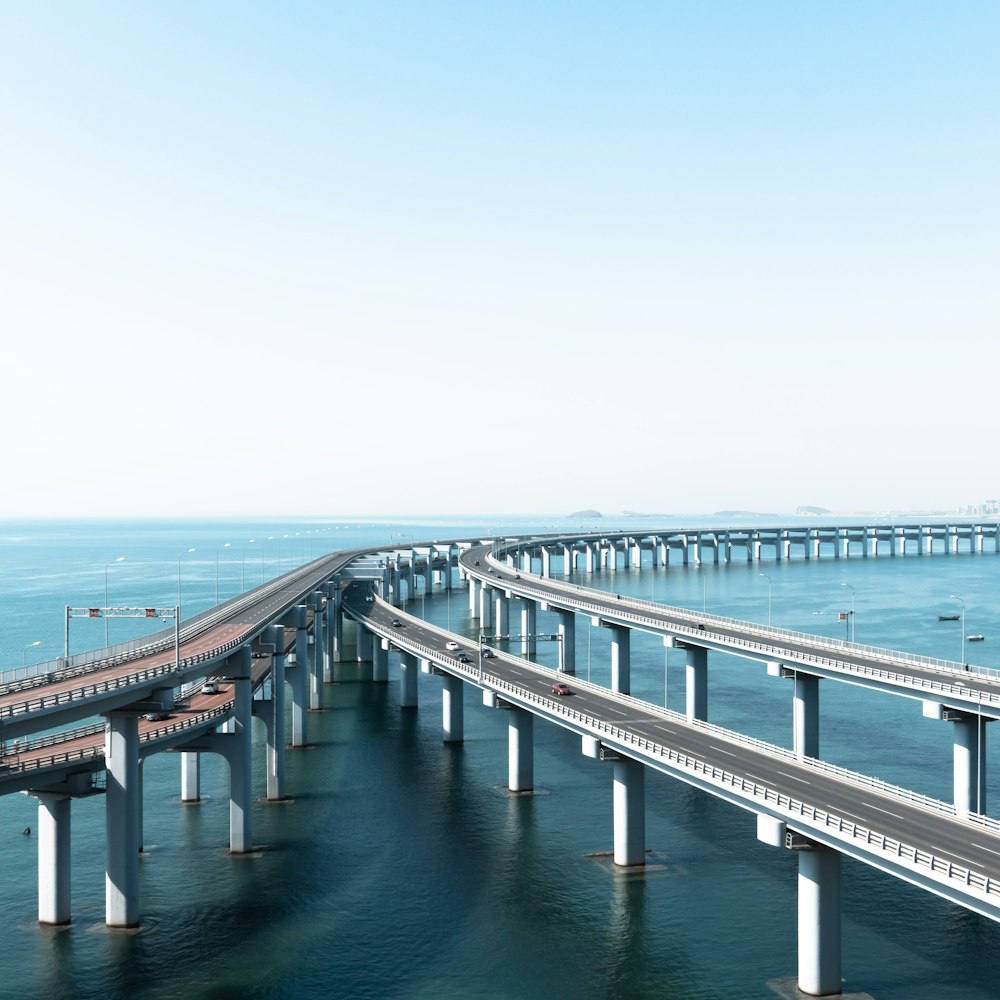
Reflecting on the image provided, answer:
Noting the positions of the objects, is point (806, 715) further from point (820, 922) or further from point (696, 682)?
point (820, 922)

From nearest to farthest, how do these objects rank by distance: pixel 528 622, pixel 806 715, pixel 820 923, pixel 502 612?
1. pixel 820 923
2. pixel 806 715
3. pixel 528 622
4. pixel 502 612

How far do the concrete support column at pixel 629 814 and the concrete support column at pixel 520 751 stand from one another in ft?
62.1

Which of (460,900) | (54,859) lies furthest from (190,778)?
(460,900)

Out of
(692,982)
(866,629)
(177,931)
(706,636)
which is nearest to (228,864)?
(177,931)

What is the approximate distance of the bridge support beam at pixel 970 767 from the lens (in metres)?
74.2

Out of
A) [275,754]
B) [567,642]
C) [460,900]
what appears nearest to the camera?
[460,900]

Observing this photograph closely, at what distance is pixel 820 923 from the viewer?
166 ft

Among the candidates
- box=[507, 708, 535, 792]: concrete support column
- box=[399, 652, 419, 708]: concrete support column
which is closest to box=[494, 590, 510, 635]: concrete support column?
box=[399, 652, 419, 708]: concrete support column

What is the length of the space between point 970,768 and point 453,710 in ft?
168

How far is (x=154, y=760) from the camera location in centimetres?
10456

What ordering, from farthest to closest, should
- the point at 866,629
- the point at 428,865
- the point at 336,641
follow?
the point at 866,629, the point at 336,641, the point at 428,865

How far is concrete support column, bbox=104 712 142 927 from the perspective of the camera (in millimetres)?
59375

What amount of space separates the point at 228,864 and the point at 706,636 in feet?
182

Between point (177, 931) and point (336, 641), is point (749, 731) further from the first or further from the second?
point (336, 641)
